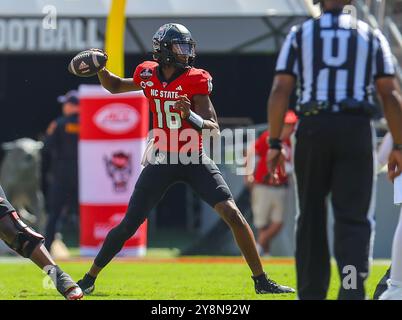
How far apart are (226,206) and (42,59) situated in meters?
11.3

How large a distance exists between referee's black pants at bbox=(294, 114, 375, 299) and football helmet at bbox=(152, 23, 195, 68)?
190 cm

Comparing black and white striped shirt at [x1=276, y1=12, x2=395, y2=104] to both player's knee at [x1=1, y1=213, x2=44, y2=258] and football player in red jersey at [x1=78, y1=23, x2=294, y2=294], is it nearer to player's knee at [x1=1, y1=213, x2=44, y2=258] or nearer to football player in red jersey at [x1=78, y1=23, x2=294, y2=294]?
football player in red jersey at [x1=78, y1=23, x2=294, y2=294]

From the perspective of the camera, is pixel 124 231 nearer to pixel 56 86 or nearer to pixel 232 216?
pixel 232 216

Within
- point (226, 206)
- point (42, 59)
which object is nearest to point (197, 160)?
point (226, 206)

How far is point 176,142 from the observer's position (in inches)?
301

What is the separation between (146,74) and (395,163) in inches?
89.0

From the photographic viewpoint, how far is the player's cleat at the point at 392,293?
6293 mm

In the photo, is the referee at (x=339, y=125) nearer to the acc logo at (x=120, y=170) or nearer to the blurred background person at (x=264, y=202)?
the blurred background person at (x=264, y=202)

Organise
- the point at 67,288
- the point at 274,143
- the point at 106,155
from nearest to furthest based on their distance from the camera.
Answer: the point at 274,143 < the point at 67,288 < the point at 106,155

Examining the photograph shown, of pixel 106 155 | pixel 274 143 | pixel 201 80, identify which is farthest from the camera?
pixel 106 155

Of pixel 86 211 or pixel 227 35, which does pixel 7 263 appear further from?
pixel 227 35

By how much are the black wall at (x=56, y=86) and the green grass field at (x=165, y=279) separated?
609 centimetres

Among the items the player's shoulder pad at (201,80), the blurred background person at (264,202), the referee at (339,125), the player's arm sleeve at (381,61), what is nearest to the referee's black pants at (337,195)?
the referee at (339,125)

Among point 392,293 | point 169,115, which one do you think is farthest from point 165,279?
point 392,293
